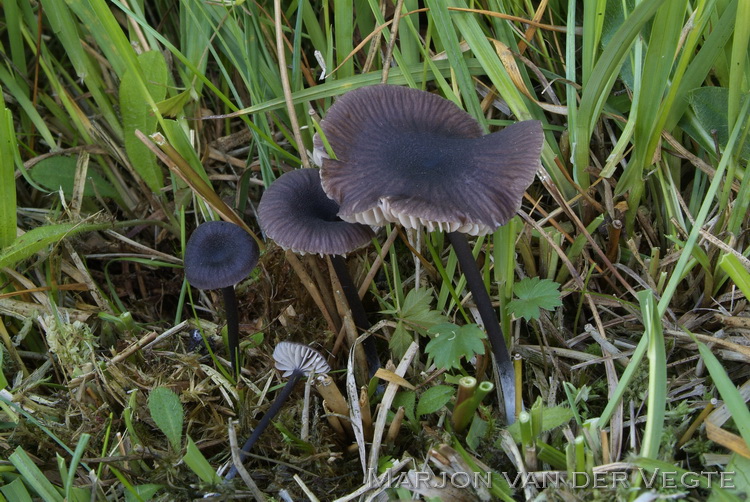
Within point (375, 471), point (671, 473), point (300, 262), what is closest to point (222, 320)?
point (300, 262)

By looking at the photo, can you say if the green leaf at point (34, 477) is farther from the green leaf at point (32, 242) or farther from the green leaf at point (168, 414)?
the green leaf at point (32, 242)

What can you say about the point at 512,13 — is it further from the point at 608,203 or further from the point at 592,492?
the point at 592,492

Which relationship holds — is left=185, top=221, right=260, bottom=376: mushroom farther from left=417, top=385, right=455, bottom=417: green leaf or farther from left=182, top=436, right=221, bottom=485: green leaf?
left=417, top=385, right=455, bottom=417: green leaf

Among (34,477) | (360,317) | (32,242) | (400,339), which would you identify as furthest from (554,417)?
(32,242)

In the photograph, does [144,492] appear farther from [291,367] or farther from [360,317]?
[360,317]

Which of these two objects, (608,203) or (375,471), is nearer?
(375,471)

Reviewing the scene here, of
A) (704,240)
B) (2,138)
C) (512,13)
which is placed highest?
(512,13)

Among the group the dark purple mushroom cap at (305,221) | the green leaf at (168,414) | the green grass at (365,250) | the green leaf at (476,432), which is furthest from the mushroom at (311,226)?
the green leaf at (168,414)
